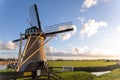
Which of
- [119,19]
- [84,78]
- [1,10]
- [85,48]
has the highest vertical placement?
[1,10]

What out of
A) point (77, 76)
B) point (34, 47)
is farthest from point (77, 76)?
point (34, 47)

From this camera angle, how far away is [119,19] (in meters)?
5.27

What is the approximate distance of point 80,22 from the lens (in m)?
5.80

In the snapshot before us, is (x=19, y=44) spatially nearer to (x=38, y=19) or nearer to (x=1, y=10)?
(x=38, y=19)

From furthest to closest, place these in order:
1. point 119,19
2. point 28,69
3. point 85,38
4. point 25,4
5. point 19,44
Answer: point 19,44, point 28,69, point 25,4, point 85,38, point 119,19

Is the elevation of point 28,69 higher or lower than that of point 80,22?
lower

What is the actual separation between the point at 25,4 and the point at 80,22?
1.43 metres

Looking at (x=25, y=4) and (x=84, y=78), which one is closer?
(x=25, y=4)

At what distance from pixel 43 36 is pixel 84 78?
1.86 metres

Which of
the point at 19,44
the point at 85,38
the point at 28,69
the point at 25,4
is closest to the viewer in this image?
the point at 85,38

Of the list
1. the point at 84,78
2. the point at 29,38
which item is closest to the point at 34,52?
the point at 29,38

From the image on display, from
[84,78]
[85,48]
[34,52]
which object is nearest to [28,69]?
[34,52]

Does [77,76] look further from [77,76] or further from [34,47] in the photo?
[34,47]

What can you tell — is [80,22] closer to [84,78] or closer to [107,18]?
[107,18]
